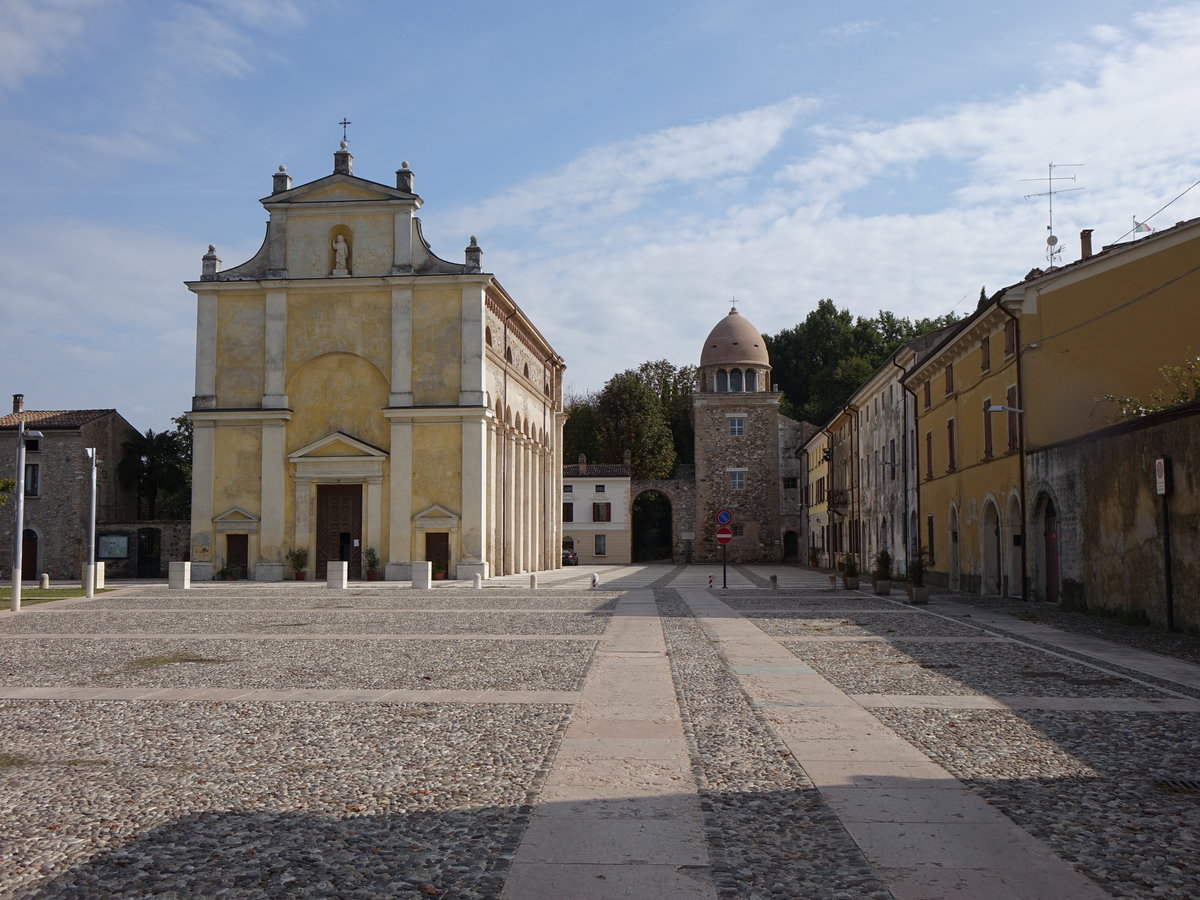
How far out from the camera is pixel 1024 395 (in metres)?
24.5

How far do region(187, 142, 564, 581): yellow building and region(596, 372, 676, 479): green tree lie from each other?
35997mm

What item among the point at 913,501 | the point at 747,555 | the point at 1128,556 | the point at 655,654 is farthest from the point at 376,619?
the point at 747,555

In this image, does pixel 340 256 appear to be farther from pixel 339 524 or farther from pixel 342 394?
pixel 339 524

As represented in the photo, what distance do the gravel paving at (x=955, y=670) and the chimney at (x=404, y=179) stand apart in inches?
1213

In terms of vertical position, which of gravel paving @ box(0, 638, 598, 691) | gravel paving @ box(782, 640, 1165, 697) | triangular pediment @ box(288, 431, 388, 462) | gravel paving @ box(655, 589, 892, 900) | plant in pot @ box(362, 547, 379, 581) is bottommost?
gravel paving @ box(782, 640, 1165, 697)

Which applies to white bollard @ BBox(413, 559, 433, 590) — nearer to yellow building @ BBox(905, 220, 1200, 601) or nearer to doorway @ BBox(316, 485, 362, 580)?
doorway @ BBox(316, 485, 362, 580)

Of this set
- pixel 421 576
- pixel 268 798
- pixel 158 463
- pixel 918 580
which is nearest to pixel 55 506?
pixel 158 463

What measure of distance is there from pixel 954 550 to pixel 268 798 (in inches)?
1126

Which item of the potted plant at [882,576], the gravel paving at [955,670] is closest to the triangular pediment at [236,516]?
the potted plant at [882,576]

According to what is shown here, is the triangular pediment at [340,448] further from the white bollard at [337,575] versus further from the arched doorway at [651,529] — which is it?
the arched doorway at [651,529]

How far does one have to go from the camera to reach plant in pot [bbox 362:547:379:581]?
130ft

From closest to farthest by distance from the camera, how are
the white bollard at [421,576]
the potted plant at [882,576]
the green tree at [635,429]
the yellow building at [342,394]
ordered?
the potted plant at [882,576]
the white bollard at [421,576]
the yellow building at [342,394]
the green tree at [635,429]

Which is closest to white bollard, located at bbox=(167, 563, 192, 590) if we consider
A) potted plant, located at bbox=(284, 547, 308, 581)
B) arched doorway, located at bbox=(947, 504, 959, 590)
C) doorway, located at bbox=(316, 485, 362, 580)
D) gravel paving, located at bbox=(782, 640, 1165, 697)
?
potted plant, located at bbox=(284, 547, 308, 581)

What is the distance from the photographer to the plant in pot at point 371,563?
130ft
